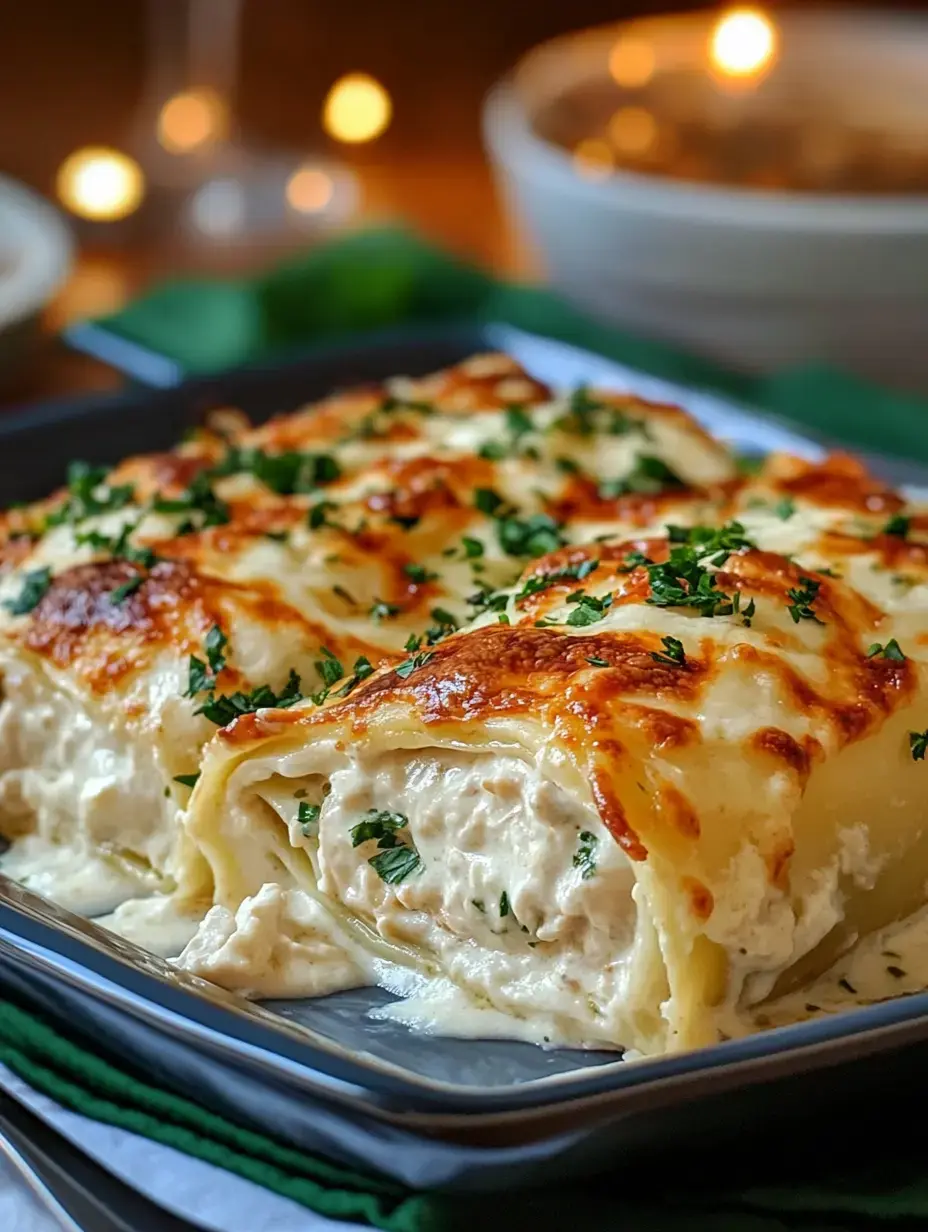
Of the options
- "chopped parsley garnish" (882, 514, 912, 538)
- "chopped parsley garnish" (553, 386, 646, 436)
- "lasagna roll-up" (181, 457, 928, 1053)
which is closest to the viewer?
"lasagna roll-up" (181, 457, 928, 1053)

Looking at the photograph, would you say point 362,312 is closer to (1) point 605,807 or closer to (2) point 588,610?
(2) point 588,610

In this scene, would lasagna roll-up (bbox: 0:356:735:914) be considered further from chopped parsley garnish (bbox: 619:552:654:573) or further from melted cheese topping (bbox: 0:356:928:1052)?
chopped parsley garnish (bbox: 619:552:654:573)

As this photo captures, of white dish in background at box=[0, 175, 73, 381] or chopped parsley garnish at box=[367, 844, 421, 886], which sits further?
white dish in background at box=[0, 175, 73, 381]

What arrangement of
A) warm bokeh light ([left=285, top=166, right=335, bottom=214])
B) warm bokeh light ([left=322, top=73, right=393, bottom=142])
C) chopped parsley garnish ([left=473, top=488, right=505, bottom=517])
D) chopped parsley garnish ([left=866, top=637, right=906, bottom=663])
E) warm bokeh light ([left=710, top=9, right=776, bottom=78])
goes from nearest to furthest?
chopped parsley garnish ([left=866, top=637, right=906, bottom=663]), chopped parsley garnish ([left=473, top=488, right=505, bottom=517]), warm bokeh light ([left=710, top=9, right=776, bottom=78]), warm bokeh light ([left=285, top=166, right=335, bottom=214]), warm bokeh light ([left=322, top=73, right=393, bottom=142])

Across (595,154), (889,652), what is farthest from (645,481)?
(595,154)

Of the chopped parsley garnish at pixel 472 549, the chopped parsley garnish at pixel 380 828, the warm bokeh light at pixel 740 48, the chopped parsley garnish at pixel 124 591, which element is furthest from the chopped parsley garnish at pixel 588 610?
the warm bokeh light at pixel 740 48

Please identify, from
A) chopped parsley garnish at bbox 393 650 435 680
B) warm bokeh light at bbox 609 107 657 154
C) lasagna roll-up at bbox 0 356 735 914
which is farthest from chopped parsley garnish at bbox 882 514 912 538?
warm bokeh light at bbox 609 107 657 154

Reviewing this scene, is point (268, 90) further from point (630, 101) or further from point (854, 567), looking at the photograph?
point (854, 567)
